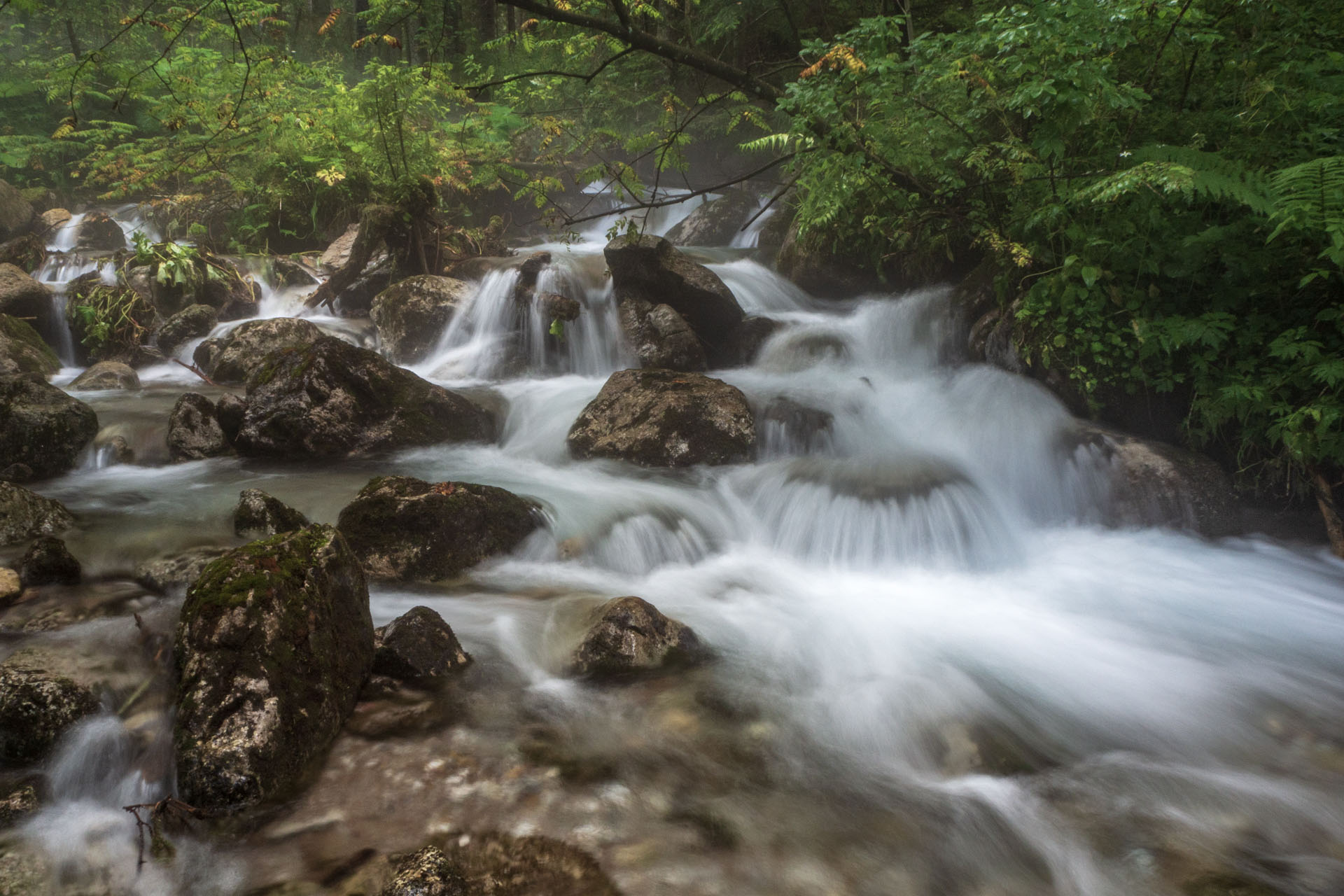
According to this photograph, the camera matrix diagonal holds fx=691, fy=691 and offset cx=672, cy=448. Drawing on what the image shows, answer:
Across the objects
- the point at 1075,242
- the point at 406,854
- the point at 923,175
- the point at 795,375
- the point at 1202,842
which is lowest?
the point at 1202,842

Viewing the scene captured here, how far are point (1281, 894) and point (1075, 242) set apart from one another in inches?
181

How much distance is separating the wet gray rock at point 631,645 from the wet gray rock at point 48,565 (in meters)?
2.87

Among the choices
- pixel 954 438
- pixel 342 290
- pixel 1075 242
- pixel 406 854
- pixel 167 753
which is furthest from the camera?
pixel 342 290

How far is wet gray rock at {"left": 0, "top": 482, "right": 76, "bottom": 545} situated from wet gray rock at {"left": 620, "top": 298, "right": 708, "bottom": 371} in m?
5.91

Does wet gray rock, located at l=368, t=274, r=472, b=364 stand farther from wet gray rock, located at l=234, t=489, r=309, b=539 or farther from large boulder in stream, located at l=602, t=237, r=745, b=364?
wet gray rock, located at l=234, t=489, r=309, b=539

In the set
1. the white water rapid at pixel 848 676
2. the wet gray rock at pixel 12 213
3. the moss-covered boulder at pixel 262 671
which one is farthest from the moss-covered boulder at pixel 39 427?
the wet gray rock at pixel 12 213

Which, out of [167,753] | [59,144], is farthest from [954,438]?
[59,144]

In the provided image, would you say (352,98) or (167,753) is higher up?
(352,98)

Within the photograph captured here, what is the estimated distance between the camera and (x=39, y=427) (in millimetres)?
6055

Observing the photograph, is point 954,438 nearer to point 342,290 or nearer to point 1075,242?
point 1075,242

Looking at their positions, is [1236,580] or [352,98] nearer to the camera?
[1236,580]

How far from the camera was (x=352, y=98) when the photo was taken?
12.4 metres

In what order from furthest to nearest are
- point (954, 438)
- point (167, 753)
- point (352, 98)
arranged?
point (352, 98), point (954, 438), point (167, 753)

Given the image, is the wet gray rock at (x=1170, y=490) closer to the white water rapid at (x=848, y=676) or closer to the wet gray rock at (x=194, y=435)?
the white water rapid at (x=848, y=676)
